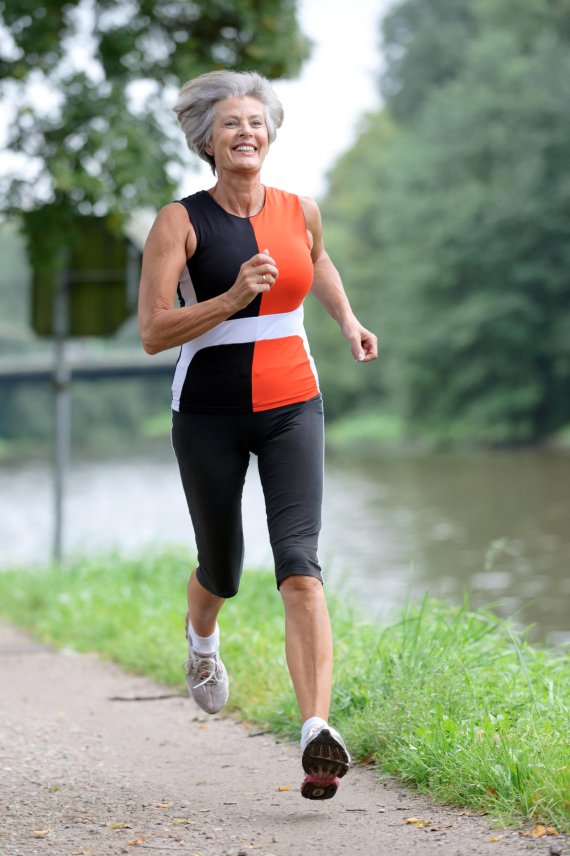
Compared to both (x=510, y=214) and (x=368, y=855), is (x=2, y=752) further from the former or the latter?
(x=510, y=214)

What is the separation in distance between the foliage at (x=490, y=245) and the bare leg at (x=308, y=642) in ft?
114

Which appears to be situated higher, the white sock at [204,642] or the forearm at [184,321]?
the forearm at [184,321]

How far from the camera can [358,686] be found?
4844 millimetres

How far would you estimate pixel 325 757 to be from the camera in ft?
11.5

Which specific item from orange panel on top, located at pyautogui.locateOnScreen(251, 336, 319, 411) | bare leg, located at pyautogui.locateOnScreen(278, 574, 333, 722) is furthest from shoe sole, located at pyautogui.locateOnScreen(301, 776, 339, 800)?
orange panel on top, located at pyautogui.locateOnScreen(251, 336, 319, 411)

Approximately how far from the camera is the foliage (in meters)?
37.9

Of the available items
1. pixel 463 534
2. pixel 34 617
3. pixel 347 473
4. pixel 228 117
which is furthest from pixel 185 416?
pixel 347 473

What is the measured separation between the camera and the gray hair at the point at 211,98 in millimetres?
3957

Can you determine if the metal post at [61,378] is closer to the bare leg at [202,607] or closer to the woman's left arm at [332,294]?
the bare leg at [202,607]

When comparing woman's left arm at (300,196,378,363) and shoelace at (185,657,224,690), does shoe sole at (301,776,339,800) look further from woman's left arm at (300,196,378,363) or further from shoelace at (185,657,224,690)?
woman's left arm at (300,196,378,363)

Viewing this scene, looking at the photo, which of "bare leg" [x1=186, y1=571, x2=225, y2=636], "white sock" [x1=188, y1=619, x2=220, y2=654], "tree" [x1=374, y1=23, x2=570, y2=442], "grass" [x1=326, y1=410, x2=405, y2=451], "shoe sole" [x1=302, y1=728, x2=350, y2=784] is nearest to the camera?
"shoe sole" [x1=302, y1=728, x2=350, y2=784]

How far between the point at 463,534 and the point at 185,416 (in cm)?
1326

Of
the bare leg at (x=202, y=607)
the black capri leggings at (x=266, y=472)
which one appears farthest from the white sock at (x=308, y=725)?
the bare leg at (x=202, y=607)

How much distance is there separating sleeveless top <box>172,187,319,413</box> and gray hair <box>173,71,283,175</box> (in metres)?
0.21
